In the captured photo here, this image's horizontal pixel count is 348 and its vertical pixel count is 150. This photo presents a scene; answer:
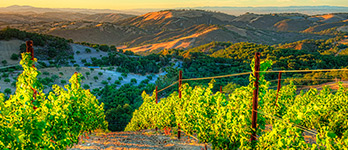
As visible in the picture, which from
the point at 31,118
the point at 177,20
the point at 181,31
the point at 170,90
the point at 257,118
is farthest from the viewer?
the point at 177,20

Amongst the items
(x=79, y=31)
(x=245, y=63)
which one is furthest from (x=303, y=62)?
(x=79, y=31)

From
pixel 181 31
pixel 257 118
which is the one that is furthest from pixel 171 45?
pixel 257 118

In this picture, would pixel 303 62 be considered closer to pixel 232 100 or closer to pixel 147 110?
pixel 147 110

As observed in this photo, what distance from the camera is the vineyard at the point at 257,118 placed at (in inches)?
222

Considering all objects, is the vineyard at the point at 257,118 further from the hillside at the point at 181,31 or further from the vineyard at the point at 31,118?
the hillside at the point at 181,31

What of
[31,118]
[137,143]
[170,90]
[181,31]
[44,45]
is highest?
[31,118]

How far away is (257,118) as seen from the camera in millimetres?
7426

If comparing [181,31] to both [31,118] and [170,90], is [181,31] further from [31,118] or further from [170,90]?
[31,118]

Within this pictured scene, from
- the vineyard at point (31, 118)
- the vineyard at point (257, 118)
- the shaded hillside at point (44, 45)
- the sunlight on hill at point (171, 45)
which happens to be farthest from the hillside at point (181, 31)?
the vineyard at point (31, 118)

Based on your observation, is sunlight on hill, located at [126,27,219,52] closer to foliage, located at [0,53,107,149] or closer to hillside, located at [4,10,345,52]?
hillside, located at [4,10,345,52]

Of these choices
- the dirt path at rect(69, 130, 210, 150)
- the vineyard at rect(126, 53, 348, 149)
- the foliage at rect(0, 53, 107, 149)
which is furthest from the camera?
the dirt path at rect(69, 130, 210, 150)

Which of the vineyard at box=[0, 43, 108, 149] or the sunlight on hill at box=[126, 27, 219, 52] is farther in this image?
the sunlight on hill at box=[126, 27, 219, 52]

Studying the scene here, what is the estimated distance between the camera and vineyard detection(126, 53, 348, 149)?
5.64m

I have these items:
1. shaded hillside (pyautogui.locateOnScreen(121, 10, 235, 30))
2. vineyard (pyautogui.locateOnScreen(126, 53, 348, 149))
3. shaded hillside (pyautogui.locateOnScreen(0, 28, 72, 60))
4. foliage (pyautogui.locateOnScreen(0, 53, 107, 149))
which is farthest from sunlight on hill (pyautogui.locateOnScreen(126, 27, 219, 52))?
foliage (pyautogui.locateOnScreen(0, 53, 107, 149))
